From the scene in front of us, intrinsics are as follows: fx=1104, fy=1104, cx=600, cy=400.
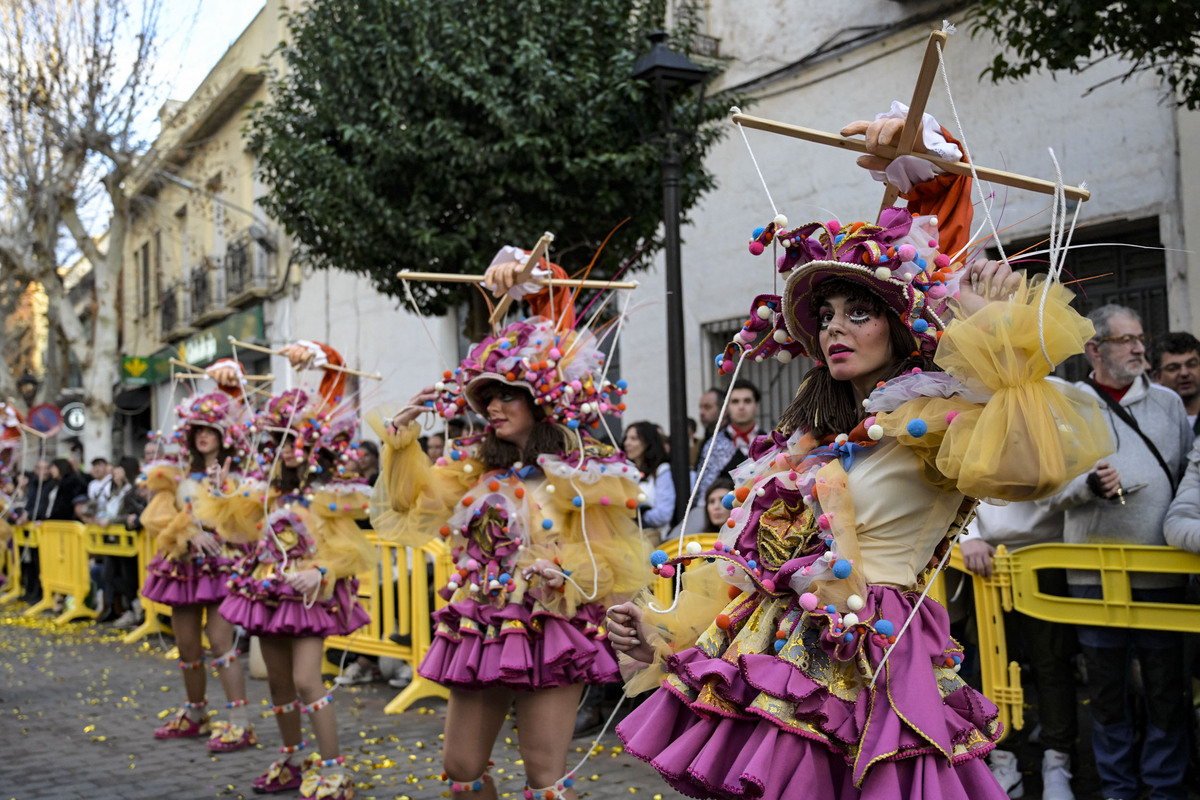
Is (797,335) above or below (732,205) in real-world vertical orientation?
below

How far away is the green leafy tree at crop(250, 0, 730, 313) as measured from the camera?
28.3 ft

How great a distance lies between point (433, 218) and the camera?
902 centimetres

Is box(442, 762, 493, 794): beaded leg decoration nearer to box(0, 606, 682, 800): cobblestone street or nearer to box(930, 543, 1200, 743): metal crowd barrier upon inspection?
box(0, 606, 682, 800): cobblestone street

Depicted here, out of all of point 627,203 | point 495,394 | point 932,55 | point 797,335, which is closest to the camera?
point 932,55

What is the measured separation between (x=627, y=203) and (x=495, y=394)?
510 centimetres

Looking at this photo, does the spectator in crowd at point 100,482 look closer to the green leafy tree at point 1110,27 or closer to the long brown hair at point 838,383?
the green leafy tree at point 1110,27

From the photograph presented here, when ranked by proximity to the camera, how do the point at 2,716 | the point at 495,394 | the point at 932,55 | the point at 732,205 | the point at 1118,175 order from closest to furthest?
the point at 932,55
the point at 495,394
the point at 2,716
the point at 1118,175
the point at 732,205

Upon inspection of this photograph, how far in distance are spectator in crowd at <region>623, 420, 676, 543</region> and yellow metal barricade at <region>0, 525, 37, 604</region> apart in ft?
33.5

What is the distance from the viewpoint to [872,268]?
2604mm

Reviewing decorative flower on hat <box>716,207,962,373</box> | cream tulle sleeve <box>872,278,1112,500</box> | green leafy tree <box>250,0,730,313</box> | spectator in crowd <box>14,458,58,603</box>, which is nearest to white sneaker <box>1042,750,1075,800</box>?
decorative flower on hat <box>716,207,962,373</box>

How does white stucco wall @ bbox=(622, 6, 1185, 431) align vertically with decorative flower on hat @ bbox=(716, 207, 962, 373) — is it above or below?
above

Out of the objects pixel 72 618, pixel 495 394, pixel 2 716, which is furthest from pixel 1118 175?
pixel 72 618

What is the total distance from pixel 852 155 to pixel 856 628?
876 cm

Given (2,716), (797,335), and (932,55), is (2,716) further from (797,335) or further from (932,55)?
(932,55)
